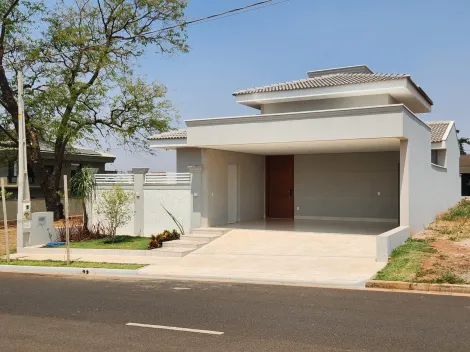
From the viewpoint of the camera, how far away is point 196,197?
1831cm

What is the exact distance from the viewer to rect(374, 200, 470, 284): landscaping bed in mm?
10609

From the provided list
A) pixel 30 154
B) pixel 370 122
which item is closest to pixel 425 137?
pixel 370 122

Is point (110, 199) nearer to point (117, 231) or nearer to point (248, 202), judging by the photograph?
point (117, 231)

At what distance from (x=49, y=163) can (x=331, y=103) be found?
64.9 ft

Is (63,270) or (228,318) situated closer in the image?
(228,318)

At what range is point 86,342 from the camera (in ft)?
21.3

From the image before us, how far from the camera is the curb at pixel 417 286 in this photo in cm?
981

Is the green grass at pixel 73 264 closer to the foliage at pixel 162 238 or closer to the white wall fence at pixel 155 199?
the foliage at pixel 162 238

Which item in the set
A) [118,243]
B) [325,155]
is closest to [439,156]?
[325,155]

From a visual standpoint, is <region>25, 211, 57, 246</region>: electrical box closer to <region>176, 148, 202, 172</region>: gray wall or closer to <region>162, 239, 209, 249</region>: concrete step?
<region>162, 239, 209, 249</region>: concrete step

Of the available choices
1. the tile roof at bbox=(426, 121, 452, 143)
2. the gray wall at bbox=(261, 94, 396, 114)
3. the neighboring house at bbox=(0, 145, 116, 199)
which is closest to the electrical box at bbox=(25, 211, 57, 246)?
the gray wall at bbox=(261, 94, 396, 114)

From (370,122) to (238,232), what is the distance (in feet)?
19.4

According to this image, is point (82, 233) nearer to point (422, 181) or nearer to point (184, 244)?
point (184, 244)

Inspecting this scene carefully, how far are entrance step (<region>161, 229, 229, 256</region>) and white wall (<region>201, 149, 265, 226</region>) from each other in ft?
1.92
